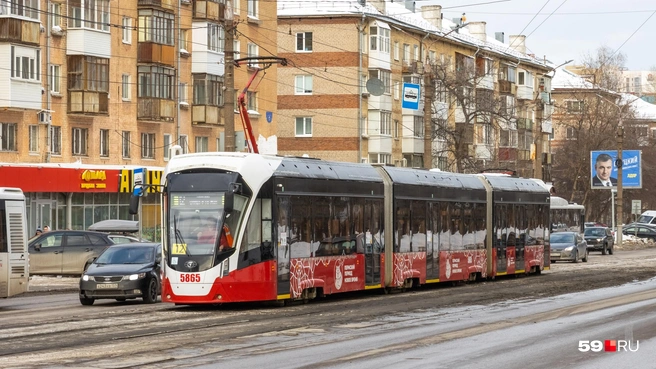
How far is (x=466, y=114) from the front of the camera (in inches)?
2667

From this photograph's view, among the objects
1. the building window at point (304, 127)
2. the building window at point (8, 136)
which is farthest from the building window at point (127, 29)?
the building window at point (304, 127)

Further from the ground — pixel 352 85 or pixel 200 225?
pixel 352 85

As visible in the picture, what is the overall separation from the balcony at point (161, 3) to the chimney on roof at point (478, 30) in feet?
146

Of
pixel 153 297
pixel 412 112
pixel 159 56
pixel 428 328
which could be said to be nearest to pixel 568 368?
pixel 428 328

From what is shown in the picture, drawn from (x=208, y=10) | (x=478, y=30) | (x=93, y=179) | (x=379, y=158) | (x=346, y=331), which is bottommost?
(x=346, y=331)

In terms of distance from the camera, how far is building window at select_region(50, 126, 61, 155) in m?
49.8

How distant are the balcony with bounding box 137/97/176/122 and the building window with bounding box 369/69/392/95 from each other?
75.9ft

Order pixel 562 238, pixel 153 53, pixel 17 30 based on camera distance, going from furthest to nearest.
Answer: pixel 153 53
pixel 562 238
pixel 17 30

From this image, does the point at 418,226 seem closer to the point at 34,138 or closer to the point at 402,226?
the point at 402,226

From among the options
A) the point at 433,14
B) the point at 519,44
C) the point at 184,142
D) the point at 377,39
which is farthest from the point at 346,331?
the point at 519,44

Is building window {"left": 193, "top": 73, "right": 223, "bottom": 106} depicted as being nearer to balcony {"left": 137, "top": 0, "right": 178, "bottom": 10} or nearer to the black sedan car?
balcony {"left": 137, "top": 0, "right": 178, "bottom": 10}

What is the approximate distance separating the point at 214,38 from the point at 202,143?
478 cm

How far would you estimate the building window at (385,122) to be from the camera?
79144 millimetres

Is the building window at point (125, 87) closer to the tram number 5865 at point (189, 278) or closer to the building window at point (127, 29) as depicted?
the building window at point (127, 29)
